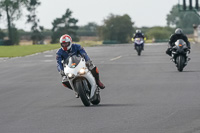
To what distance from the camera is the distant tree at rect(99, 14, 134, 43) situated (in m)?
149

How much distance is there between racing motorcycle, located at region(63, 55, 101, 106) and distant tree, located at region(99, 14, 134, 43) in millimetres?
131669

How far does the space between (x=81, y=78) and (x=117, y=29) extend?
137648 millimetres

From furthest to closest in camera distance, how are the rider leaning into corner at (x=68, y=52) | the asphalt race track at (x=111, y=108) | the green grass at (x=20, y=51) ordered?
the green grass at (x=20, y=51) < the rider leaning into corner at (x=68, y=52) < the asphalt race track at (x=111, y=108)

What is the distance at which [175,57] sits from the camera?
84.0ft

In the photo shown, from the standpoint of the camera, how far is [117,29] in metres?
151

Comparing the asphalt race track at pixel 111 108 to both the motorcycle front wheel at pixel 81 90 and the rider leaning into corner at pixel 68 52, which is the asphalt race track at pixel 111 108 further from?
the rider leaning into corner at pixel 68 52

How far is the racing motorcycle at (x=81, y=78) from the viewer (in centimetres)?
1357

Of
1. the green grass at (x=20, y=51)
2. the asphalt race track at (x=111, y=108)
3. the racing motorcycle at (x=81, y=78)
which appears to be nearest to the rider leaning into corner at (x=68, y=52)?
the racing motorcycle at (x=81, y=78)

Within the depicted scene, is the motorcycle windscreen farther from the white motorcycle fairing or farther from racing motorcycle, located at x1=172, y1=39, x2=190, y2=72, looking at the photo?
racing motorcycle, located at x1=172, y1=39, x2=190, y2=72

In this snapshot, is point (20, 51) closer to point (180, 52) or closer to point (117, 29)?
point (180, 52)

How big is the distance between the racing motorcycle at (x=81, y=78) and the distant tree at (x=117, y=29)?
131669 millimetres

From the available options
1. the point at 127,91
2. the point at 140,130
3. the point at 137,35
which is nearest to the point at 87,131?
the point at 140,130

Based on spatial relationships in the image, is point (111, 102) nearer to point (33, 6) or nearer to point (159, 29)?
point (33, 6)

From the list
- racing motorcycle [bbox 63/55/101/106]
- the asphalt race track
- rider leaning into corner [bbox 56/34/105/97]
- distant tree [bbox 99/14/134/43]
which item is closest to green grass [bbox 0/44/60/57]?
the asphalt race track
